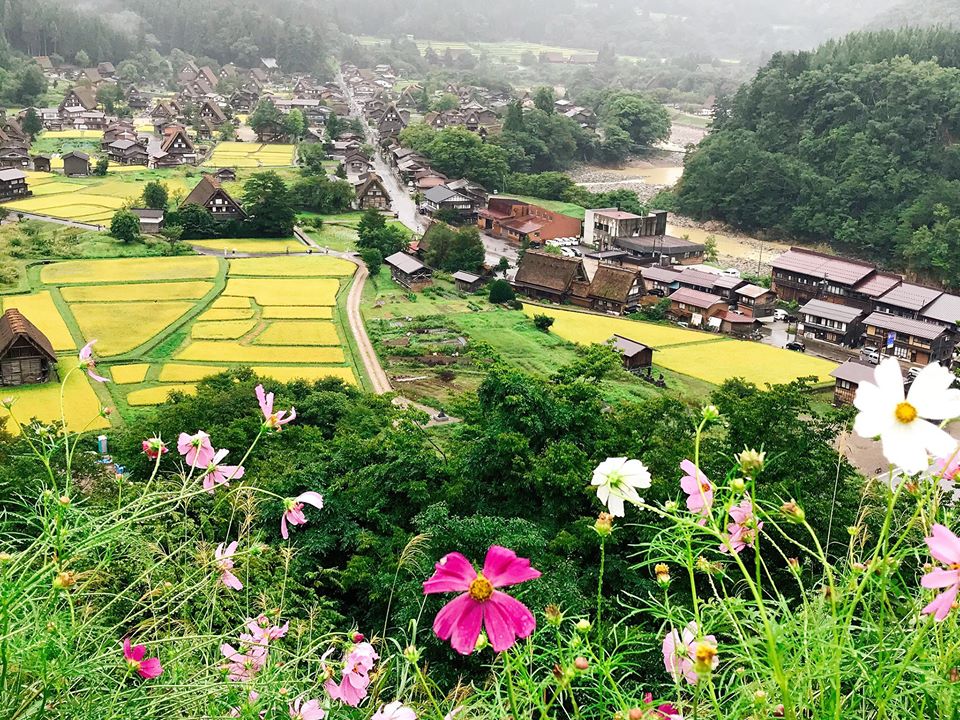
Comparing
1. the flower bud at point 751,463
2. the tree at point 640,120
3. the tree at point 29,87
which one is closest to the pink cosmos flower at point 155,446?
the flower bud at point 751,463

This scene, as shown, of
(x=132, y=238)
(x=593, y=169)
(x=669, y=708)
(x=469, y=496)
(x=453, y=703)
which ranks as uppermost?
(x=669, y=708)

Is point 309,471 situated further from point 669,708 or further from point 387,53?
point 387,53

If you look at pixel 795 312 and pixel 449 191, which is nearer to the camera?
pixel 795 312

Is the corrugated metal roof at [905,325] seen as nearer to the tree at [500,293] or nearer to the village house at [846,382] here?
the village house at [846,382]

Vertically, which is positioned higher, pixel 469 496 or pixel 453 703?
pixel 453 703

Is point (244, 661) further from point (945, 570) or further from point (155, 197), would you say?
point (155, 197)

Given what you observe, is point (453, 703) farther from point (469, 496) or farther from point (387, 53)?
point (387, 53)

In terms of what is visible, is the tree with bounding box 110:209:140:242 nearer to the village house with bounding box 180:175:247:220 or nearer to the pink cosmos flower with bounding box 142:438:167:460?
the village house with bounding box 180:175:247:220

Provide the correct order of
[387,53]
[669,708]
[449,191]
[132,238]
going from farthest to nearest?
1. [387,53]
2. [449,191]
3. [132,238]
4. [669,708]

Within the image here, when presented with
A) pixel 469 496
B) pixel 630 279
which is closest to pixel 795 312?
pixel 630 279

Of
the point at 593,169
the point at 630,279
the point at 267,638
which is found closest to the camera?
the point at 267,638
